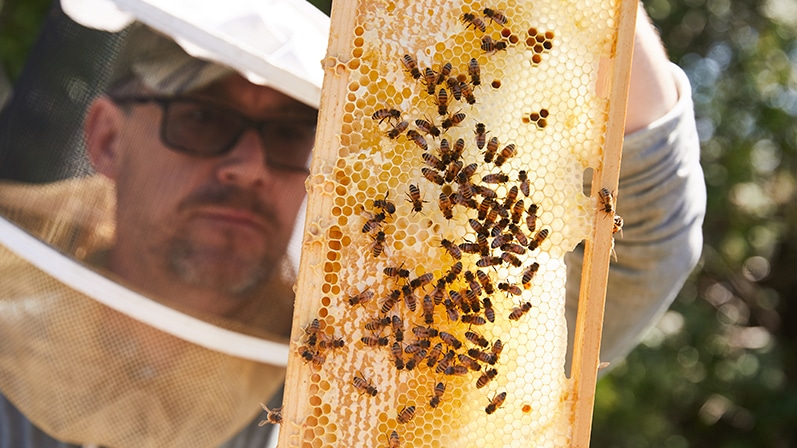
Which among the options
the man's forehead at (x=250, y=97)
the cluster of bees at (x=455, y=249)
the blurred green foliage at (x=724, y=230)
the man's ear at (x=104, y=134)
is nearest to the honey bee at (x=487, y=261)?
the cluster of bees at (x=455, y=249)

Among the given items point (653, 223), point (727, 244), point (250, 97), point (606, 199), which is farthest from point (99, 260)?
point (727, 244)

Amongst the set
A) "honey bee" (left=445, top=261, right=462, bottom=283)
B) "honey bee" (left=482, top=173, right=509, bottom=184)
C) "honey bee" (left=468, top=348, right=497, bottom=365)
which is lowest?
"honey bee" (left=468, top=348, right=497, bottom=365)

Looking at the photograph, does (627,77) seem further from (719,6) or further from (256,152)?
(719,6)

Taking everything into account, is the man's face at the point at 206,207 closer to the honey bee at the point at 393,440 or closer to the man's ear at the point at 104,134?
the man's ear at the point at 104,134

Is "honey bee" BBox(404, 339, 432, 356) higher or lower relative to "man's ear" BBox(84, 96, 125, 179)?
lower

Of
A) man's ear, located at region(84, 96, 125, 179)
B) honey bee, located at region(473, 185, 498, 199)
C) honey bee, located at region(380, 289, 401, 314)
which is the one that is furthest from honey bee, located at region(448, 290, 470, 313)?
man's ear, located at region(84, 96, 125, 179)

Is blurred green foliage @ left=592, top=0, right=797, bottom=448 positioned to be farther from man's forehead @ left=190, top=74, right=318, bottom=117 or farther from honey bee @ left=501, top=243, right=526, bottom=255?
honey bee @ left=501, top=243, right=526, bottom=255

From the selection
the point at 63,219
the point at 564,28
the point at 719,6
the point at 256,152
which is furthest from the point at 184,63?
the point at 719,6

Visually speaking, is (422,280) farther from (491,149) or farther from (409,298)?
(491,149)
